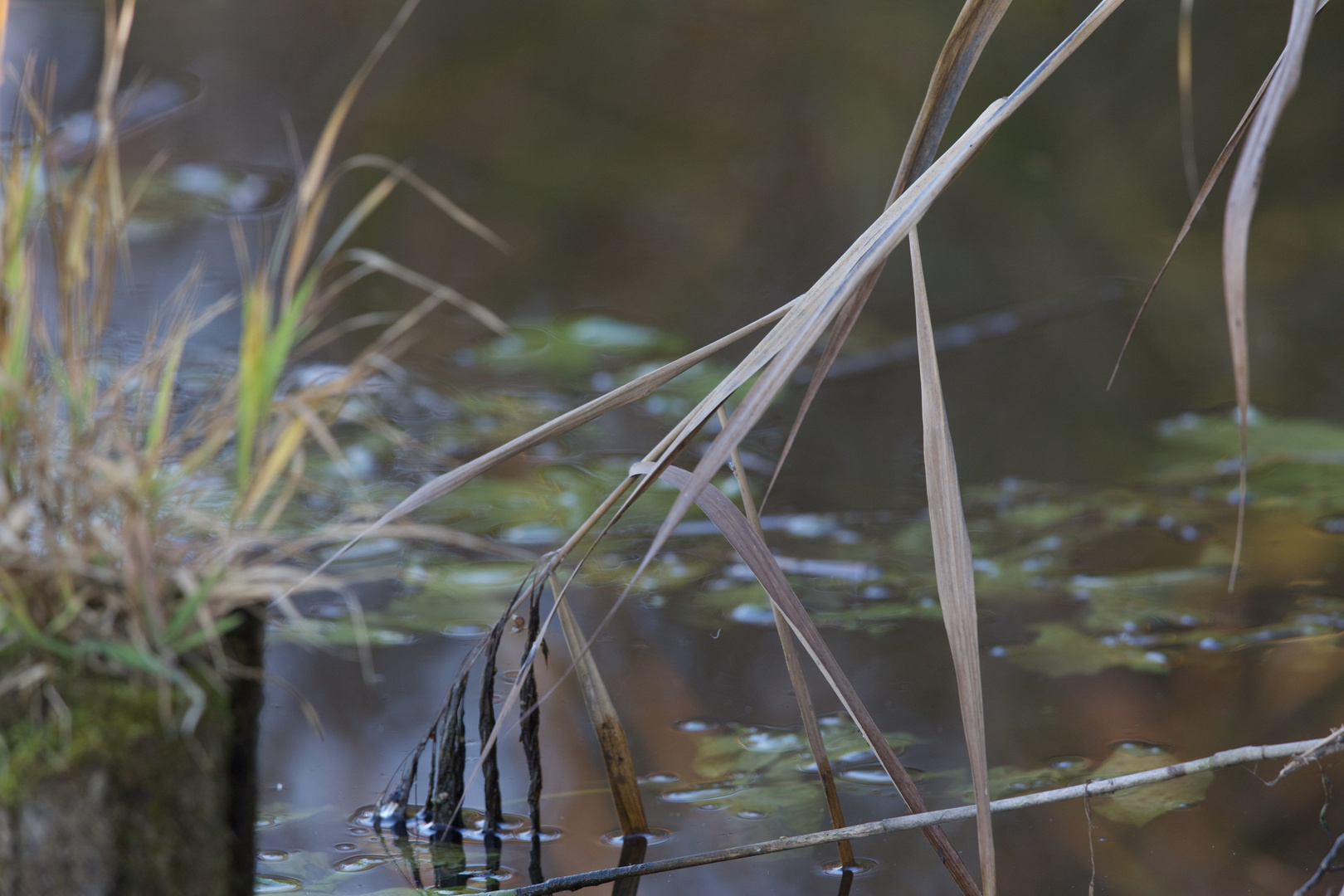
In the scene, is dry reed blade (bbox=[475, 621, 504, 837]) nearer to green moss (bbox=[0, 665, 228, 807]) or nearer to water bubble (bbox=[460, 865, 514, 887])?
water bubble (bbox=[460, 865, 514, 887])

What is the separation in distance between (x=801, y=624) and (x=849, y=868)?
45 centimetres

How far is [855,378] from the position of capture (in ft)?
8.70

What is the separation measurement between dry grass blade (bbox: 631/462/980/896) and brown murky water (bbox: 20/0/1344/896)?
32cm

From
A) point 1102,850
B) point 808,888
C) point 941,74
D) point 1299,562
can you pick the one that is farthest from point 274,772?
point 1299,562

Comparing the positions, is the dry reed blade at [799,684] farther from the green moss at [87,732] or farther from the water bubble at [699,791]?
the green moss at [87,732]

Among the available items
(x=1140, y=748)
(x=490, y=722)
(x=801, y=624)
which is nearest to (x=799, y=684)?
(x=801, y=624)

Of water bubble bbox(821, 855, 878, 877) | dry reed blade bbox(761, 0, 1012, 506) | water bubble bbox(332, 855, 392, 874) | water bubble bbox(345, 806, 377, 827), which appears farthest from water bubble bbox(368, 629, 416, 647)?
dry reed blade bbox(761, 0, 1012, 506)

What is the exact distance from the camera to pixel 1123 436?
233cm

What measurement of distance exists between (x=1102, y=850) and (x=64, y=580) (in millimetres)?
1013

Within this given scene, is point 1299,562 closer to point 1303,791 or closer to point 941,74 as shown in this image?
point 1303,791

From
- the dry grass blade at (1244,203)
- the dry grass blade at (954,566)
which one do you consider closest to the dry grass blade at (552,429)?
the dry grass blade at (954,566)

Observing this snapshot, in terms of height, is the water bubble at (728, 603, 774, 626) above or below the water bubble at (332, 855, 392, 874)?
above

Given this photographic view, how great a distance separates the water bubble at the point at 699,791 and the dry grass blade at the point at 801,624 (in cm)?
45

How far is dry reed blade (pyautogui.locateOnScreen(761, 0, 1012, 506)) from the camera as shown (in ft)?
2.59
